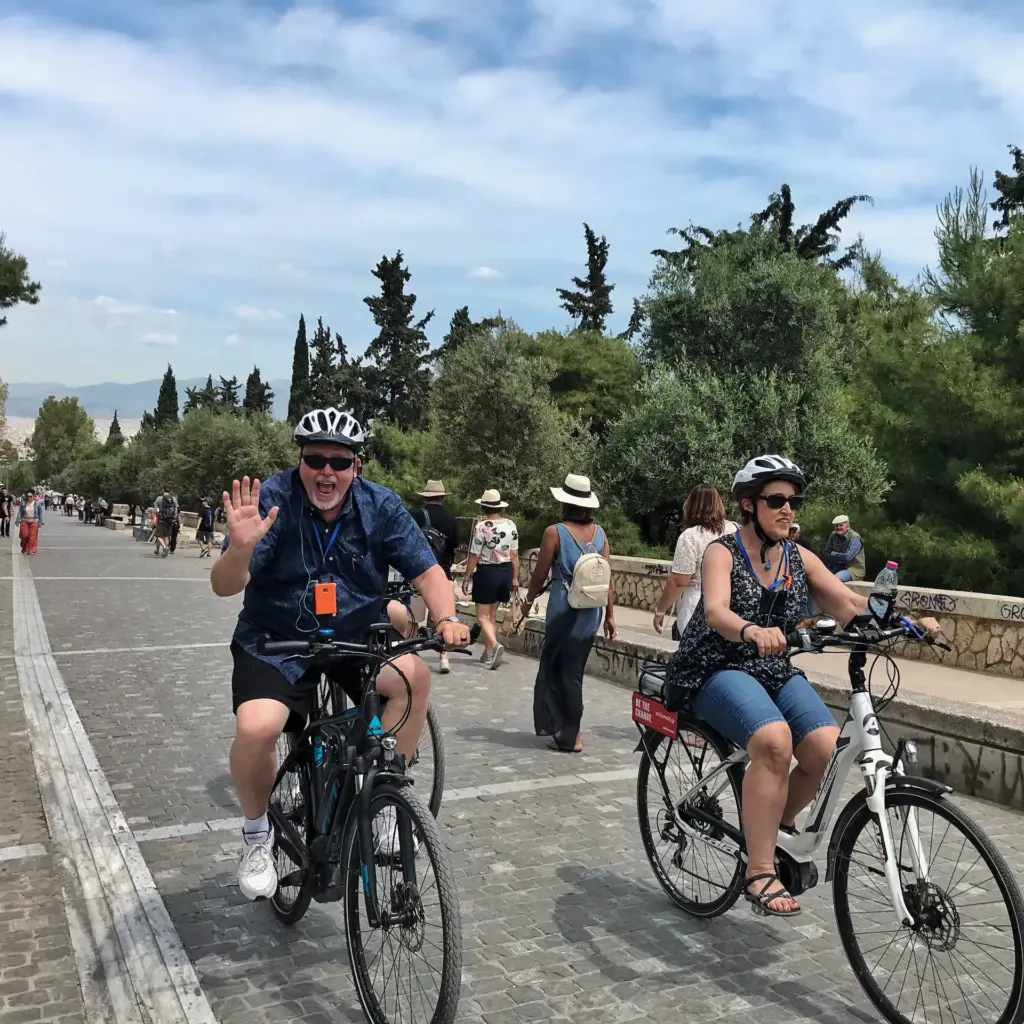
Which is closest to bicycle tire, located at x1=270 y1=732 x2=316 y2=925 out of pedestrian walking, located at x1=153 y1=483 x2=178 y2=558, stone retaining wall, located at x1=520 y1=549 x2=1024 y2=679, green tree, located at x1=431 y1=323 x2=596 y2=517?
stone retaining wall, located at x1=520 y1=549 x2=1024 y2=679

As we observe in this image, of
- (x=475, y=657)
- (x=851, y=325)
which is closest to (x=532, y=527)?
(x=851, y=325)

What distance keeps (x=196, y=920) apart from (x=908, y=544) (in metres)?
10.7

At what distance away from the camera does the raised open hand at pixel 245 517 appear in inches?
126

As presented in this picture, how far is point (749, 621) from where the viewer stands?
3738mm

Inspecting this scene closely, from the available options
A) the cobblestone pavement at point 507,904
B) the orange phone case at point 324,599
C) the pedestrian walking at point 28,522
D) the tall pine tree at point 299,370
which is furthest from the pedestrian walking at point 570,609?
the tall pine tree at point 299,370

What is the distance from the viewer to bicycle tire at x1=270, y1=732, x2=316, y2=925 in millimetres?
3527

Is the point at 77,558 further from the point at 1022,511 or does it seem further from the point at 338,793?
the point at 338,793

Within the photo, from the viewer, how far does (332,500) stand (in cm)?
357

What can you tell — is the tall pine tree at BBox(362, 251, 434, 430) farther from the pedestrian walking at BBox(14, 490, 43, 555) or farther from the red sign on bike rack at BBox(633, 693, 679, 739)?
the red sign on bike rack at BBox(633, 693, 679, 739)

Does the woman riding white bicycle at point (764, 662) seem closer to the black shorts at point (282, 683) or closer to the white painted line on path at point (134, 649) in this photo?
the black shorts at point (282, 683)

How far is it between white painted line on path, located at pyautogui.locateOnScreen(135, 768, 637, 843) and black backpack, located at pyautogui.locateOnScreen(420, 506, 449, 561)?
2777 millimetres

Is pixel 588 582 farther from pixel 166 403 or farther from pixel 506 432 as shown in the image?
pixel 166 403

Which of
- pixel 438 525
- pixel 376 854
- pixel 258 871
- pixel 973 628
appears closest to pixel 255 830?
pixel 258 871

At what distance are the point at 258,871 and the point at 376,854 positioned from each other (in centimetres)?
67
